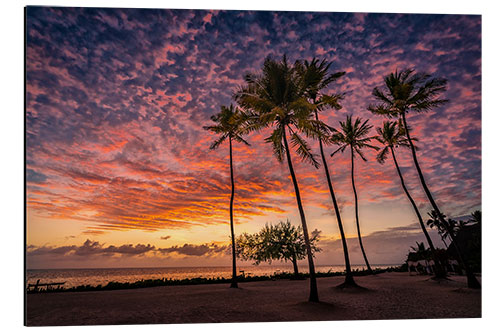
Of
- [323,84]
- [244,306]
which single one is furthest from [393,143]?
[244,306]

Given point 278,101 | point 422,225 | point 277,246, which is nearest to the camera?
point 278,101

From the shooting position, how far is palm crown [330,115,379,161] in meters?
10.2

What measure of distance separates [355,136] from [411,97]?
224 centimetres

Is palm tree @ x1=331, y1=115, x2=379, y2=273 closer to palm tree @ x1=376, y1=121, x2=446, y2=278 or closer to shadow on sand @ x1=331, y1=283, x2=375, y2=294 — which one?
palm tree @ x1=376, y1=121, x2=446, y2=278

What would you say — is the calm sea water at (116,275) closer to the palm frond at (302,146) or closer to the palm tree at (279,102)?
the palm frond at (302,146)

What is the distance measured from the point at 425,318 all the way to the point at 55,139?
388 inches

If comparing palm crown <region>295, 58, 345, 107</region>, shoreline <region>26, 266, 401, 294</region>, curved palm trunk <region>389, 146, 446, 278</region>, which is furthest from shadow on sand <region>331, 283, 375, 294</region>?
palm crown <region>295, 58, 345, 107</region>

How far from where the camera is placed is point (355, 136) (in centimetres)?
1134

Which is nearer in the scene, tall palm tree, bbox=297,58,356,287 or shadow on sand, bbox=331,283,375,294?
tall palm tree, bbox=297,58,356,287

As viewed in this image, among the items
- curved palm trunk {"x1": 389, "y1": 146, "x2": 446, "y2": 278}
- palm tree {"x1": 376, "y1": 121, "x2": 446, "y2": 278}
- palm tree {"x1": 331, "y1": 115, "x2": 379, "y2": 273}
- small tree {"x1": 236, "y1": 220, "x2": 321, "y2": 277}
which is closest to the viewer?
curved palm trunk {"x1": 389, "y1": 146, "x2": 446, "y2": 278}

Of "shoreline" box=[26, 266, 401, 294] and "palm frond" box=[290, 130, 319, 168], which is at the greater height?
"palm frond" box=[290, 130, 319, 168]

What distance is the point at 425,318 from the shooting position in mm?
7422

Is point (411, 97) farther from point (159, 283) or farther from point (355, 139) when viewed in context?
point (159, 283)
